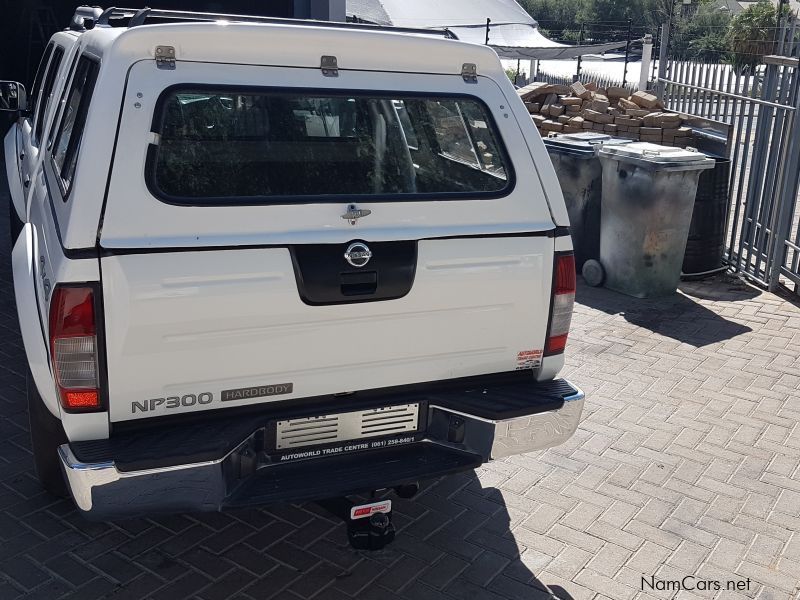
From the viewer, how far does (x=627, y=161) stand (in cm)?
727

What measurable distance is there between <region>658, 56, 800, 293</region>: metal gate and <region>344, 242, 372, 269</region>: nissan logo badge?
17.7 feet

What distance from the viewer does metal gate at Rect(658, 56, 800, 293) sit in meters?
7.35


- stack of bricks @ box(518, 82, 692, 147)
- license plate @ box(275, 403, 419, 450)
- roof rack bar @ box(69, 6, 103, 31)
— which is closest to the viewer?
license plate @ box(275, 403, 419, 450)

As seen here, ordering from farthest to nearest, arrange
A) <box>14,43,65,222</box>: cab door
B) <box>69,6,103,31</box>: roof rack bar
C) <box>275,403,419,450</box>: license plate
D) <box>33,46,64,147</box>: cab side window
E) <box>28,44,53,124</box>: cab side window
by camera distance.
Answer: <box>28,44,53,124</box>: cab side window
<box>33,46,64,147</box>: cab side window
<box>14,43,65,222</box>: cab door
<box>69,6,103,31</box>: roof rack bar
<box>275,403,419,450</box>: license plate

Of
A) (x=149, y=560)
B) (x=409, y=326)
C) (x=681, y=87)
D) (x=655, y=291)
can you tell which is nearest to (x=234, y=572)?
(x=149, y=560)

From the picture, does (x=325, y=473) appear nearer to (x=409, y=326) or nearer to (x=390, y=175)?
(x=409, y=326)

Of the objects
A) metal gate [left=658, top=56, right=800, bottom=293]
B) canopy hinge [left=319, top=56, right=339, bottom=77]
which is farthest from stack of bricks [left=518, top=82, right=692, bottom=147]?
canopy hinge [left=319, top=56, right=339, bottom=77]

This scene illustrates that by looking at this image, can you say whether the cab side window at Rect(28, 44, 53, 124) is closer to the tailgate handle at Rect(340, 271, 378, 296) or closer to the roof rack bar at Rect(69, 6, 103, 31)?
the roof rack bar at Rect(69, 6, 103, 31)

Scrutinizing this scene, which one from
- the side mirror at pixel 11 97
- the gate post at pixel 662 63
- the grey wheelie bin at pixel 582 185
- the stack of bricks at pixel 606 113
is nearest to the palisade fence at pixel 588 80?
the stack of bricks at pixel 606 113

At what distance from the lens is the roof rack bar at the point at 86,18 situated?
412cm

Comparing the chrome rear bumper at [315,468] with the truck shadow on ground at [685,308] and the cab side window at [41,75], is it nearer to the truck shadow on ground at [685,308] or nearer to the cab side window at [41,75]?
the truck shadow on ground at [685,308]

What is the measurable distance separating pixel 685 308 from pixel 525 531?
12.8ft

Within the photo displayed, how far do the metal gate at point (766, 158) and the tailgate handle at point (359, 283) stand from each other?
212 inches

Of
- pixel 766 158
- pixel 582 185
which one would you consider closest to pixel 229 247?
pixel 582 185
